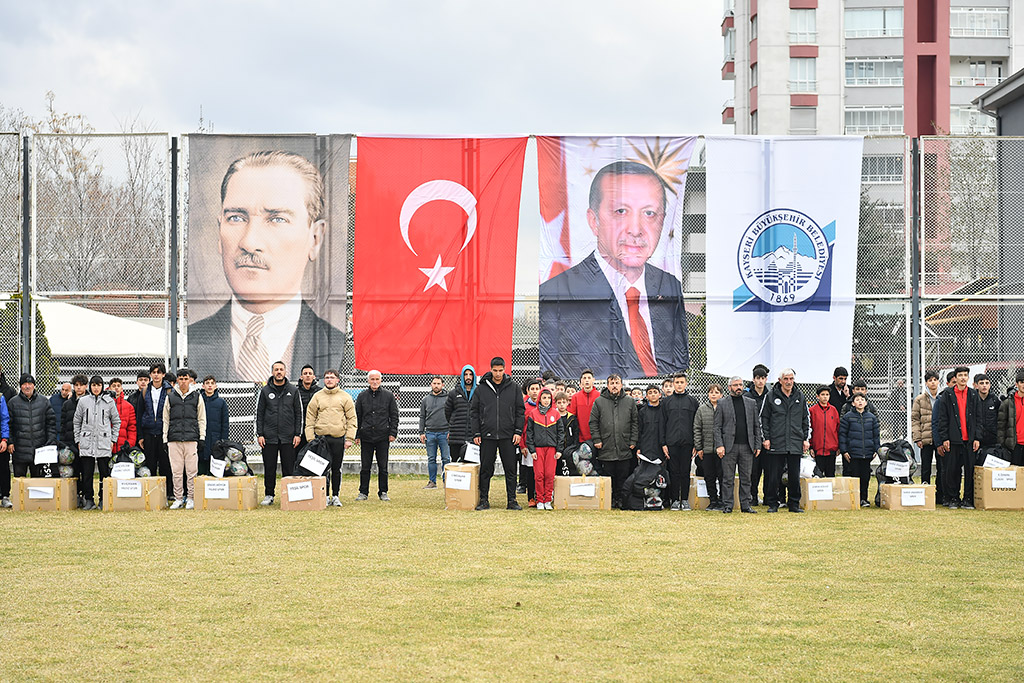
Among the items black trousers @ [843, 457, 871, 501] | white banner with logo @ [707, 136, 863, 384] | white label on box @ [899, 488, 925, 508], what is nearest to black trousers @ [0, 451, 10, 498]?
white banner with logo @ [707, 136, 863, 384]

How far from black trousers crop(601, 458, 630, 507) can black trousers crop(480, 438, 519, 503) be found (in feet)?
3.83

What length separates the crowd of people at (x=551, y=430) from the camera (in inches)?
495

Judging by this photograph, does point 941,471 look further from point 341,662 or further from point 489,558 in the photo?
point 341,662

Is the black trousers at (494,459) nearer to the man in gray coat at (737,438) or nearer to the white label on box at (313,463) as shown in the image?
the white label on box at (313,463)

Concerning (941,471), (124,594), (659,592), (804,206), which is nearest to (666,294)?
(804,206)

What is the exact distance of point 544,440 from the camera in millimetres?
12695

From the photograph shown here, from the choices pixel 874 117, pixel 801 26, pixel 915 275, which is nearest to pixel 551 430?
pixel 915 275

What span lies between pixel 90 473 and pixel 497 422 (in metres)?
5.13

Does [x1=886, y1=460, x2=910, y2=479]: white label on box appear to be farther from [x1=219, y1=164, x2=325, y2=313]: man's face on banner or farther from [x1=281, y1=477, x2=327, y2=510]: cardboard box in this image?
[x1=219, y1=164, x2=325, y2=313]: man's face on banner

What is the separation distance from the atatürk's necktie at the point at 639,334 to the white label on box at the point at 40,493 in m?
8.43

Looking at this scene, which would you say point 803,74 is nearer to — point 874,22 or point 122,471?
point 874,22

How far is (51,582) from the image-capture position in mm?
7949

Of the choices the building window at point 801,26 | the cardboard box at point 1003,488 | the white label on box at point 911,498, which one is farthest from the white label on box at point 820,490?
the building window at point 801,26

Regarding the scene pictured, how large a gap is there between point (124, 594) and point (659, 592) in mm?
3970
